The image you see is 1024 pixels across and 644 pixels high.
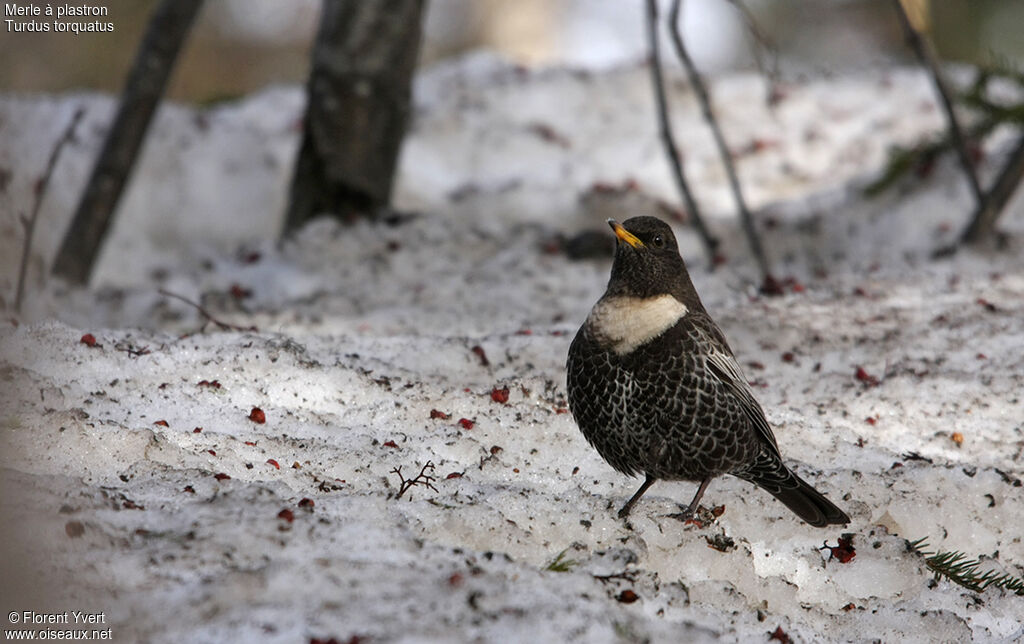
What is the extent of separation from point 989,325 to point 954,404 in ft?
2.86

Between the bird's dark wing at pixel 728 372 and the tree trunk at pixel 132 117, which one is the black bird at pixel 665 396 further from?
the tree trunk at pixel 132 117

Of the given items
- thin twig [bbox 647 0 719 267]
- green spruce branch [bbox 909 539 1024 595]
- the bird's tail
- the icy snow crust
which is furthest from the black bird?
thin twig [bbox 647 0 719 267]

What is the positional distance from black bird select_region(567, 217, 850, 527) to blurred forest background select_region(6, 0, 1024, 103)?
759 cm

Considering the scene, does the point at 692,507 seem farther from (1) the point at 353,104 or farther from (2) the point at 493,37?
(2) the point at 493,37

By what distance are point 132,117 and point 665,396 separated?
13.5 feet

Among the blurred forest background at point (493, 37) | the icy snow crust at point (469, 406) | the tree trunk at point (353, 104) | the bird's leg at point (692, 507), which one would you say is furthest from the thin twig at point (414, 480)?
the blurred forest background at point (493, 37)

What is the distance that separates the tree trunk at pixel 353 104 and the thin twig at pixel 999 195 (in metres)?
3.56

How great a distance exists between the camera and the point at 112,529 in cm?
246

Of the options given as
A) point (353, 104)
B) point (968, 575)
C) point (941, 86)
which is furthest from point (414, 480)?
point (941, 86)

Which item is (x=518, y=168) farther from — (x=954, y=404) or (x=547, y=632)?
(x=547, y=632)

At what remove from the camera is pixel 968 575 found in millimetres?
3133

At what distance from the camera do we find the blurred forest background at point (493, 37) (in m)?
12.9

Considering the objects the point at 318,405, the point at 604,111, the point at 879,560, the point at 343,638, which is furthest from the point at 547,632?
the point at 604,111

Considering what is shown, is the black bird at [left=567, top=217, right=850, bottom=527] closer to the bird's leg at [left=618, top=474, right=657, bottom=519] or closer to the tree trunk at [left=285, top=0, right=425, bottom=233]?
the bird's leg at [left=618, top=474, right=657, bottom=519]
